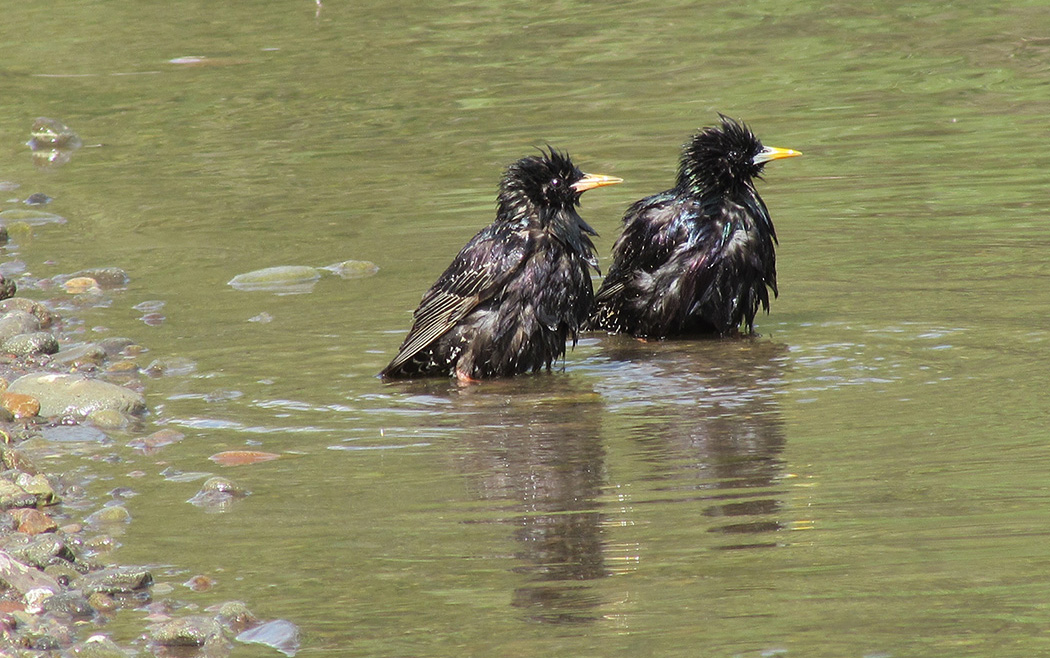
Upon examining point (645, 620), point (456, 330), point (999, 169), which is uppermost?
point (999, 169)

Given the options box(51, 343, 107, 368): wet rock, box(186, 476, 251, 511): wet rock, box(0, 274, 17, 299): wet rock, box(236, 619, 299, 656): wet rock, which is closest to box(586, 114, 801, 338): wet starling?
box(51, 343, 107, 368): wet rock

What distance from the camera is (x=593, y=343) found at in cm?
935

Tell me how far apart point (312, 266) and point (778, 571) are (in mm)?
5978

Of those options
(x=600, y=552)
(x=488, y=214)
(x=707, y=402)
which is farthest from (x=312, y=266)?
(x=600, y=552)

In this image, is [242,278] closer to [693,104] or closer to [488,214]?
[488,214]

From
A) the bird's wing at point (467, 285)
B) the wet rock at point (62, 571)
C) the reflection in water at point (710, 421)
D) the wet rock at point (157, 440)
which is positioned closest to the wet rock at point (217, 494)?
the wet rock at point (157, 440)

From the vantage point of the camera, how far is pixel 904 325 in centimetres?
855

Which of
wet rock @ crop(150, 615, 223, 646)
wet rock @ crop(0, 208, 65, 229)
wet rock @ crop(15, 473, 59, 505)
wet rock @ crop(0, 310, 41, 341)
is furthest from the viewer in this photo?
wet rock @ crop(0, 208, 65, 229)

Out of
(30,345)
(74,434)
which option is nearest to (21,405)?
(74,434)

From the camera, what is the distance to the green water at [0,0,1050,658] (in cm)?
514

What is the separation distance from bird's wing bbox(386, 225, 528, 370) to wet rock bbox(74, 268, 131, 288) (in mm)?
2757

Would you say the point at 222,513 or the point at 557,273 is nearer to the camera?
the point at 222,513

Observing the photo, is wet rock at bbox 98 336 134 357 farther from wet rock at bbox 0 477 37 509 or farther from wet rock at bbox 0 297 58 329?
wet rock at bbox 0 477 37 509

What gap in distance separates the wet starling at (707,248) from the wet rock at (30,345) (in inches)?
129
